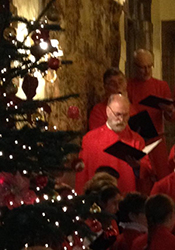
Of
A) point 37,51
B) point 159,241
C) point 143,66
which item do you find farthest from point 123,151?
point 37,51

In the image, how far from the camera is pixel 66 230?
303 centimetres

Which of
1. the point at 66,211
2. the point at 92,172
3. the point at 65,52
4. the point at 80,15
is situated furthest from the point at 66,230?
the point at 80,15

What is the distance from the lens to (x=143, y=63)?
6.71 m

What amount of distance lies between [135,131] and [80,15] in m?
1.19

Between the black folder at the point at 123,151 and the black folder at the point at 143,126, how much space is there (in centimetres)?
73

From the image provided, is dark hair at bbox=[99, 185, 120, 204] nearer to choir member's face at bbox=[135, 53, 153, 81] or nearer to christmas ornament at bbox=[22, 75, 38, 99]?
christmas ornament at bbox=[22, 75, 38, 99]

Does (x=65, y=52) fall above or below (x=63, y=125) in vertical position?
above

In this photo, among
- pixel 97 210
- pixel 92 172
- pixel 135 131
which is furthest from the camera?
pixel 135 131

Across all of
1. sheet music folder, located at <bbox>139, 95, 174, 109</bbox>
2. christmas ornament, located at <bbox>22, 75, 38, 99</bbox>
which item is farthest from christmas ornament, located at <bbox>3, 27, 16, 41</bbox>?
sheet music folder, located at <bbox>139, 95, 174, 109</bbox>

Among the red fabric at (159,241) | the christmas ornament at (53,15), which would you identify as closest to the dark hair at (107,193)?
the red fabric at (159,241)

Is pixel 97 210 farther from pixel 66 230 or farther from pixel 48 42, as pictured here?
pixel 48 42

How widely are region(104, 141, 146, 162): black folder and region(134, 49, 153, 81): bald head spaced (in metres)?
1.53

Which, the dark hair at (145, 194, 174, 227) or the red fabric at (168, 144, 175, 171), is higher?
the dark hair at (145, 194, 174, 227)

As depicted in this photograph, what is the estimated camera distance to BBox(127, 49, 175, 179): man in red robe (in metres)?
6.69
